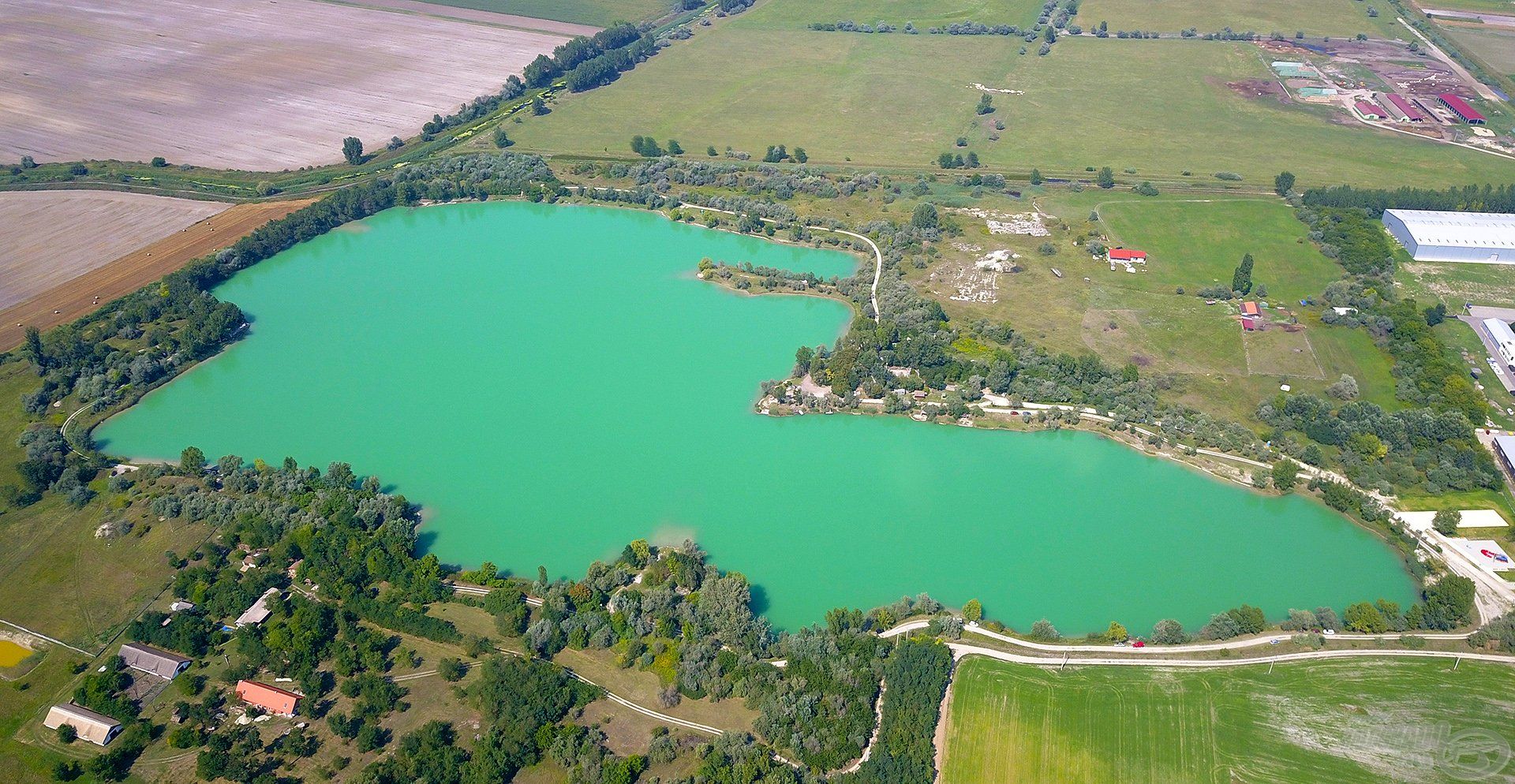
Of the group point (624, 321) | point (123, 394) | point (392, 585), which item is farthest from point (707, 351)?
point (123, 394)

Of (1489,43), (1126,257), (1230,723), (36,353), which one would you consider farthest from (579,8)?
(1230,723)

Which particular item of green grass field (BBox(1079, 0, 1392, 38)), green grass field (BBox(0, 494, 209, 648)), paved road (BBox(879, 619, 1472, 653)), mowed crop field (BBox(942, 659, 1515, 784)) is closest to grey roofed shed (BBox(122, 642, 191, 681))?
green grass field (BBox(0, 494, 209, 648))

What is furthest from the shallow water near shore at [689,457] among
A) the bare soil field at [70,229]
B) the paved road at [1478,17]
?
the paved road at [1478,17]

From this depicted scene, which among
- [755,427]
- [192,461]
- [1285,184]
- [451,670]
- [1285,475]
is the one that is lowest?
[1285,475]

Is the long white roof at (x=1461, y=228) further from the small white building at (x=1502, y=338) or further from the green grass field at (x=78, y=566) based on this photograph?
the green grass field at (x=78, y=566)

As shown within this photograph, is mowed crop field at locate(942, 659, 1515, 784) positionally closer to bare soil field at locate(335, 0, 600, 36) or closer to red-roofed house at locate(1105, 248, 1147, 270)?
red-roofed house at locate(1105, 248, 1147, 270)

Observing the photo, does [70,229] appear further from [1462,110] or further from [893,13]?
[1462,110]
